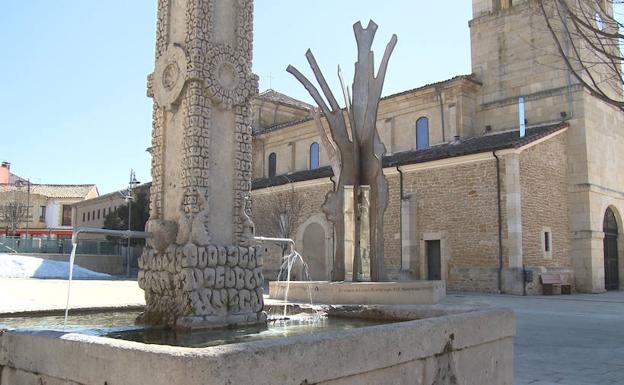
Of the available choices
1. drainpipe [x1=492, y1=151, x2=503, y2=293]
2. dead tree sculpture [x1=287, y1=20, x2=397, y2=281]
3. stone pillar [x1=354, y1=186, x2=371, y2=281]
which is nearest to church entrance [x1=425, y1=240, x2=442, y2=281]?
drainpipe [x1=492, y1=151, x2=503, y2=293]

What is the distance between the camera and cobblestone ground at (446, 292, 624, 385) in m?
6.25

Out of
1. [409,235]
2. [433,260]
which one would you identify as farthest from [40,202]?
[433,260]

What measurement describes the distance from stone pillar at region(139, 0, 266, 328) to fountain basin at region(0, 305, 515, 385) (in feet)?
6.81

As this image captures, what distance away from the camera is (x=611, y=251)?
25.5m

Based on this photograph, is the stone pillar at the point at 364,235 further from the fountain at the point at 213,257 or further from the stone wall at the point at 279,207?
the stone wall at the point at 279,207

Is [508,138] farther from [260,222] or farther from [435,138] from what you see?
[260,222]

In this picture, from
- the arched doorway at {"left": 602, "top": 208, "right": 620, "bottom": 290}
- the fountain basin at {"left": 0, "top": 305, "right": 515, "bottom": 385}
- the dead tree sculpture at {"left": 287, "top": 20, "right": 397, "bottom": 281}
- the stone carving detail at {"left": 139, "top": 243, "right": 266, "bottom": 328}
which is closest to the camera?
the fountain basin at {"left": 0, "top": 305, "right": 515, "bottom": 385}

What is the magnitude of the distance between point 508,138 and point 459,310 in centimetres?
1959

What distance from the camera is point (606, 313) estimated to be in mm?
14156

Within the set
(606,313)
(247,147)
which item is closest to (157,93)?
(247,147)

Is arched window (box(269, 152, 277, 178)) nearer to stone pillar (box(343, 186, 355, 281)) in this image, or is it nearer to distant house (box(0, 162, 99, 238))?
stone pillar (box(343, 186, 355, 281))

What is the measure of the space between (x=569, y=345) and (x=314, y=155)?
25829mm

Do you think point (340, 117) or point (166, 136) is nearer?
point (166, 136)

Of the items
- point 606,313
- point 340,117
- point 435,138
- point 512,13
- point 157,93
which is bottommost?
point 606,313
